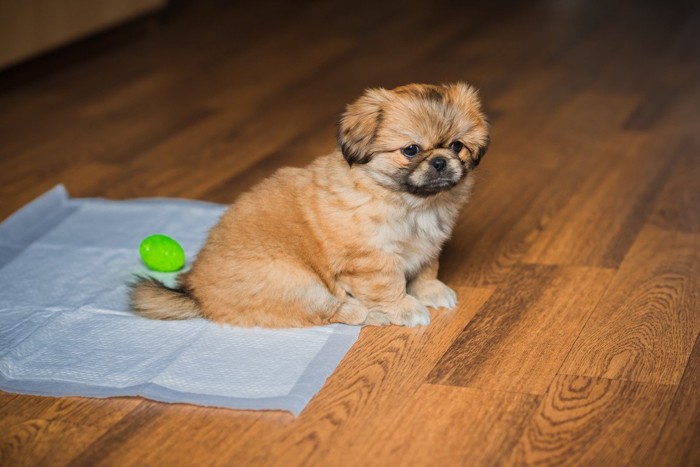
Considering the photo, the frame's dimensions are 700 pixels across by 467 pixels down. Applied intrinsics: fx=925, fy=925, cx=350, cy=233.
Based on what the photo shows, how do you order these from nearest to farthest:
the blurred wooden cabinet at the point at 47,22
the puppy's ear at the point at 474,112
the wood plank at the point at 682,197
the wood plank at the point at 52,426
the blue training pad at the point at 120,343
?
the wood plank at the point at 52,426, the blue training pad at the point at 120,343, the puppy's ear at the point at 474,112, the wood plank at the point at 682,197, the blurred wooden cabinet at the point at 47,22

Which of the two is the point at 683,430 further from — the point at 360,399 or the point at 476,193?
the point at 476,193

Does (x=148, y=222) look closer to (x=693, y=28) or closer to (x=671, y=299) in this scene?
(x=671, y=299)

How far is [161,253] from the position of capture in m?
2.37

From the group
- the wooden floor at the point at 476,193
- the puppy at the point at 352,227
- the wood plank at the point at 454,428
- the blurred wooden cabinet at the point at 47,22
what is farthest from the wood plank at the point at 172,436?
the blurred wooden cabinet at the point at 47,22

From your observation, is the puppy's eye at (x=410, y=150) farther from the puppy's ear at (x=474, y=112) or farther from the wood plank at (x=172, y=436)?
the wood plank at (x=172, y=436)

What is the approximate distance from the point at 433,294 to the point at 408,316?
0.12 meters

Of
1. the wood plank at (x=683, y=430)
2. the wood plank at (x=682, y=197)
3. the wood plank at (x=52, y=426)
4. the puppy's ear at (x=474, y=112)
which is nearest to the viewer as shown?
the wood plank at (x=683, y=430)

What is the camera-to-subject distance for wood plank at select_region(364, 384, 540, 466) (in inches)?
64.1

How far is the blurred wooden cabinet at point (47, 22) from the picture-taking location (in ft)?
13.1

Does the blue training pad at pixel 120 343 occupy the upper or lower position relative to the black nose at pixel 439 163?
lower

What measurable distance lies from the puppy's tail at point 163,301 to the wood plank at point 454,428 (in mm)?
593

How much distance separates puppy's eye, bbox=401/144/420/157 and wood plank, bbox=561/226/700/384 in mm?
538

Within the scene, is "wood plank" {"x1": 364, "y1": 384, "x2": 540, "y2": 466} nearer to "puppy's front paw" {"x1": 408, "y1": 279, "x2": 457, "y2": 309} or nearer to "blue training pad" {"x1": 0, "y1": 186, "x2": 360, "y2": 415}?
"blue training pad" {"x1": 0, "y1": 186, "x2": 360, "y2": 415}

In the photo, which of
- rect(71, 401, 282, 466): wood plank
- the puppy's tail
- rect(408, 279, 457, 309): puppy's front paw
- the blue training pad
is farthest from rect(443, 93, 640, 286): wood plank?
rect(71, 401, 282, 466): wood plank
